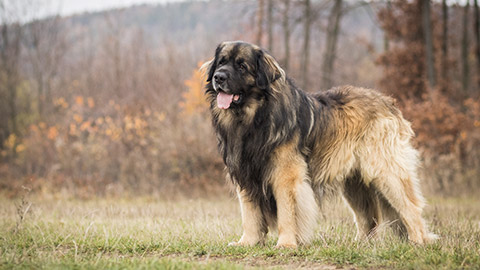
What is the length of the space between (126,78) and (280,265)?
2079 cm

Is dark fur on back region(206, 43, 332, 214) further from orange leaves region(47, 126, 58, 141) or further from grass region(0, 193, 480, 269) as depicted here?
orange leaves region(47, 126, 58, 141)

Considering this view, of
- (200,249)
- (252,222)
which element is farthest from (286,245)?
(200,249)

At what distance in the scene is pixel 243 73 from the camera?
5203 mm

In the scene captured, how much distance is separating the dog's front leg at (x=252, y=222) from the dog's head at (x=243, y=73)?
1.11 metres

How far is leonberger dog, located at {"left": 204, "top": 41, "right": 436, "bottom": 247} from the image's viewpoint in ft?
17.0

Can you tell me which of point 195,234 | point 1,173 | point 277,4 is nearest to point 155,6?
point 277,4

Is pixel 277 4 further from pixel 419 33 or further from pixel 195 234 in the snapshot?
pixel 195 234

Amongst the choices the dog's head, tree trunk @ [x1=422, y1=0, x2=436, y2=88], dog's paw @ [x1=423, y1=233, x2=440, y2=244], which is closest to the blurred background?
tree trunk @ [x1=422, y1=0, x2=436, y2=88]

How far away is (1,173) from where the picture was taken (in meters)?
15.1

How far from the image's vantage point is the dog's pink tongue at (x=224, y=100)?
514 cm

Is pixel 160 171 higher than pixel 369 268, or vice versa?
pixel 369 268

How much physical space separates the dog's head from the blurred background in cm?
197

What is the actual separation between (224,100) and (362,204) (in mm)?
2373

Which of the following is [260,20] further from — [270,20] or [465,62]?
[465,62]
